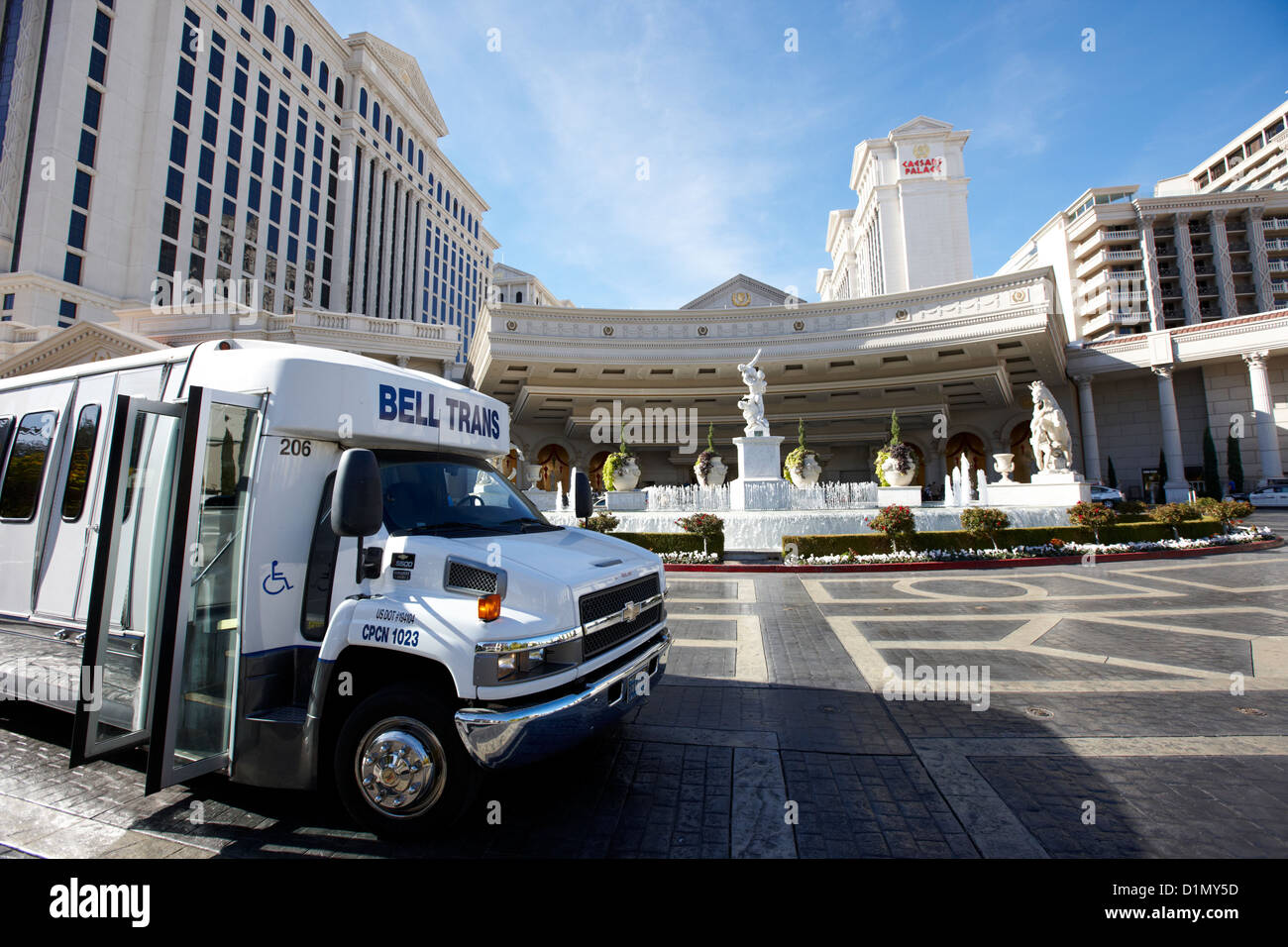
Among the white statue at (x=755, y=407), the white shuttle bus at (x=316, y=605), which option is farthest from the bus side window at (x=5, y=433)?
the white statue at (x=755, y=407)

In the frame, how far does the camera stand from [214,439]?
3.51 metres

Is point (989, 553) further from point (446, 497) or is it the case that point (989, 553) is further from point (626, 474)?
point (446, 497)

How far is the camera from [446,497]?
4.12 m

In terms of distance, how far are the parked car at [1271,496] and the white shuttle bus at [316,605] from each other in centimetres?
4620

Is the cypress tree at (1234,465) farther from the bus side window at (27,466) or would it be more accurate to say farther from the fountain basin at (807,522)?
the bus side window at (27,466)

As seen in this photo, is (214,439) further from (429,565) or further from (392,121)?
(392,121)

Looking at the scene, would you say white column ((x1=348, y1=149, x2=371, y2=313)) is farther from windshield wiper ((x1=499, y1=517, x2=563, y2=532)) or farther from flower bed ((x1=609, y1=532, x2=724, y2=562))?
windshield wiper ((x1=499, y1=517, x2=563, y2=532))

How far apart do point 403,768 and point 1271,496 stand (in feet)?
159

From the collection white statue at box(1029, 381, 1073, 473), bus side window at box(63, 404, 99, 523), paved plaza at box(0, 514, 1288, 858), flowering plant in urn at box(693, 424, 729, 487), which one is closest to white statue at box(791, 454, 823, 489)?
flowering plant in urn at box(693, 424, 729, 487)

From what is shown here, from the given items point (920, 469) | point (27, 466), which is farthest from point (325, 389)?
point (920, 469)

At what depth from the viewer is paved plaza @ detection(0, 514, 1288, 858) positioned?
3.14 metres
